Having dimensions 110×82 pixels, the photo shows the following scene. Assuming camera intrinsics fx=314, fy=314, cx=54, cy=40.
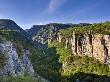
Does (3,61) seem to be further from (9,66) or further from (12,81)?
(12,81)

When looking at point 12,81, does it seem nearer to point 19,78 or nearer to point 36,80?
point 19,78

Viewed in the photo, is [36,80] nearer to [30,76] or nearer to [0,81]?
[30,76]

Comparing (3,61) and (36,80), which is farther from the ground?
(3,61)

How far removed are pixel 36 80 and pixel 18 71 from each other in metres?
12.7

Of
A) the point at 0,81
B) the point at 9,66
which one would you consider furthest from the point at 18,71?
the point at 0,81

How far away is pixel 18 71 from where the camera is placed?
198375 millimetres

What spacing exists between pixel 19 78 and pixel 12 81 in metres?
7.47

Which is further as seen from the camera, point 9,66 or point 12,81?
point 9,66

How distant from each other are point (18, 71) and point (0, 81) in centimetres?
2267

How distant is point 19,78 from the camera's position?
189m

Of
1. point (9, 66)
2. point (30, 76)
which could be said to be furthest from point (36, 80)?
point (9, 66)

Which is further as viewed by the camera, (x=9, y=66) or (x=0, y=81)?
(x=9, y=66)

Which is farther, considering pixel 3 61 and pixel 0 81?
pixel 3 61

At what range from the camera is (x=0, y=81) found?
177m
